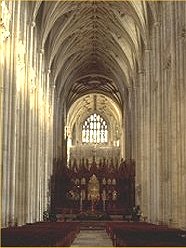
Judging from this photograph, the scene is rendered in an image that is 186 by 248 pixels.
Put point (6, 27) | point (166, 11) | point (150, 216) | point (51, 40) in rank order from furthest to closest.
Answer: point (51, 40) → point (150, 216) → point (166, 11) → point (6, 27)

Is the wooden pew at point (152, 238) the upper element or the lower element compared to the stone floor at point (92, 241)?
upper

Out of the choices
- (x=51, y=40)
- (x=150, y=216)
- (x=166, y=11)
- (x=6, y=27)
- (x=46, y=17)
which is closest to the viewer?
(x=6, y=27)

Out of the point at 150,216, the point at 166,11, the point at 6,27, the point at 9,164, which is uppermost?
the point at 166,11

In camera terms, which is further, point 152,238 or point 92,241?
point 92,241

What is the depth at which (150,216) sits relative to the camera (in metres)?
38.8

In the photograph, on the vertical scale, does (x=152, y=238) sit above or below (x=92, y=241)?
above

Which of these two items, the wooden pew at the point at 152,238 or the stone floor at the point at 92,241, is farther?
the stone floor at the point at 92,241

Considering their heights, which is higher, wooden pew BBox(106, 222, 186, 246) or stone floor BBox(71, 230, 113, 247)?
wooden pew BBox(106, 222, 186, 246)

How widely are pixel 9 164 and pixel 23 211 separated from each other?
698cm

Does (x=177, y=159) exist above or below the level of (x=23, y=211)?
above

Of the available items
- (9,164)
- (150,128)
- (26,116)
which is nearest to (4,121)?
(9,164)

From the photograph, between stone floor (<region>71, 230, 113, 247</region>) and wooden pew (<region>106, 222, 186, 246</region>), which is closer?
wooden pew (<region>106, 222, 186, 246</region>)

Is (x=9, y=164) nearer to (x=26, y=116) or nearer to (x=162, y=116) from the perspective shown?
(x=26, y=116)

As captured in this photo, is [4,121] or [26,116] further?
[26,116]
